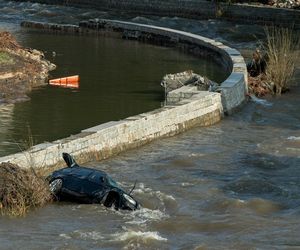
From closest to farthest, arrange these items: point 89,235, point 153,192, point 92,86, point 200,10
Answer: point 89,235 → point 153,192 → point 92,86 → point 200,10

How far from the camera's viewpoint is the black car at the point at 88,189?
1310 cm

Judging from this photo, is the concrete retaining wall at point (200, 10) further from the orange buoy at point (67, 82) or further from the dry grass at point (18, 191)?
the dry grass at point (18, 191)

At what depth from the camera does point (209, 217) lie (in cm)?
1310

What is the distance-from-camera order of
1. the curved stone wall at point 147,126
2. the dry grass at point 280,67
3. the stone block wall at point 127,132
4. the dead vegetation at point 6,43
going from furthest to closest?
the dead vegetation at point 6,43 → the dry grass at point 280,67 → the curved stone wall at point 147,126 → the stone block wall at point 127,132

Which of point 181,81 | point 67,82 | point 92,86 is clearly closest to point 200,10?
point 67,82

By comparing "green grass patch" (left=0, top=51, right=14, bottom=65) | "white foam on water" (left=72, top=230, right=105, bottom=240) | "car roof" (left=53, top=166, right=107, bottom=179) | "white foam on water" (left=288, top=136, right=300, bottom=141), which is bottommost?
"white foam on water" (left=288, top=136, right=300, bottom=141)

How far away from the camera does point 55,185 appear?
13438 millimetres

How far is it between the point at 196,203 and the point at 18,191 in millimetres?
2950

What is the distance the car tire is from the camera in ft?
43.8

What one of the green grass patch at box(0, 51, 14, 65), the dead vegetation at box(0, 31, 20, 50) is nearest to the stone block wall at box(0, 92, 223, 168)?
the green grass patch at box(0, 51, 14, 65)

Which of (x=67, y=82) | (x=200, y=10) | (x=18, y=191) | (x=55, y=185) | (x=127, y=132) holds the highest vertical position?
(x=18, y=191)

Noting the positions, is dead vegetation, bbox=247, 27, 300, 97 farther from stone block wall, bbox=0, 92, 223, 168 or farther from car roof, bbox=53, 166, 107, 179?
car roof, bbox=53, 166, 107, 179

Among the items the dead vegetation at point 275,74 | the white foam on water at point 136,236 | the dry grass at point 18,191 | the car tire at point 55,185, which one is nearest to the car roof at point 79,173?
the car tire at point 55,185

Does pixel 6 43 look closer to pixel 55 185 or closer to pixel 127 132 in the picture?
pixel 127 132
